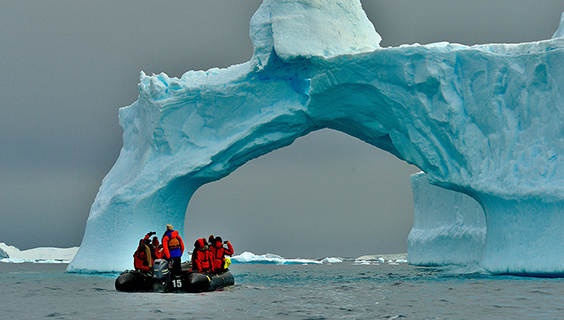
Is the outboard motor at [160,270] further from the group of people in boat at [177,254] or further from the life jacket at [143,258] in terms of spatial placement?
the life jacket at [143,258]

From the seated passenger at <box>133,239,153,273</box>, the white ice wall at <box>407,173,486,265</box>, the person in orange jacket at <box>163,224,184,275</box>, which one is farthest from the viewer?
the white ice wall at <box>407,173,486,265</box>

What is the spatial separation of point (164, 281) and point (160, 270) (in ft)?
1.09

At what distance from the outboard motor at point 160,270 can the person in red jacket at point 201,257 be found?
24.9 inches

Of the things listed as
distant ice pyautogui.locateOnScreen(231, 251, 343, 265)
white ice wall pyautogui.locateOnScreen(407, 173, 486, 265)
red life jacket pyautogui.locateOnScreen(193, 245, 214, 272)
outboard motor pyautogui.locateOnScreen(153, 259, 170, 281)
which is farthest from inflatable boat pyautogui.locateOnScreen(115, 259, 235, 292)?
distant ice pyautogui.locateOnScreen(231, 251, 343, 265)

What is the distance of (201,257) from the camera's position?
12.8 m

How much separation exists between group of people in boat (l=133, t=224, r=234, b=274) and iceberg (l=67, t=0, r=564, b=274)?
5435mm

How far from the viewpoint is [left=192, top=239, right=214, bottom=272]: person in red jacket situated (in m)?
12.8

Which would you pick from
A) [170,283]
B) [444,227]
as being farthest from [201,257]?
[444,227]

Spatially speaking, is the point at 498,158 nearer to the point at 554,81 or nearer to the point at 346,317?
the point at 554,81

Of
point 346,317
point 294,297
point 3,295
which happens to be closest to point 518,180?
point 294,297

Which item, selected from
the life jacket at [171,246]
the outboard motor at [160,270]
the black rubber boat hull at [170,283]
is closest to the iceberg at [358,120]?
the life jacket at [171,246]

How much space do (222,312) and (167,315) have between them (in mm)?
876

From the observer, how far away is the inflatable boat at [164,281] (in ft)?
40.1

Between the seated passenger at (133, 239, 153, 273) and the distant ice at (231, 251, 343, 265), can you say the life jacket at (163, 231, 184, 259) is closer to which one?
the seated passenger at (133, 239, 153, 273)
